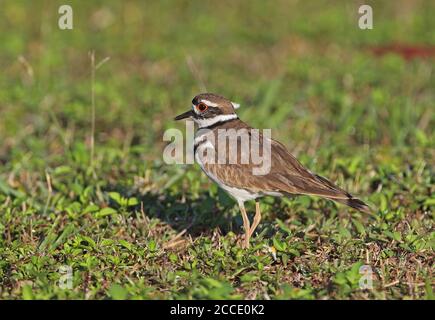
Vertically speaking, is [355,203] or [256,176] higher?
[256,176]

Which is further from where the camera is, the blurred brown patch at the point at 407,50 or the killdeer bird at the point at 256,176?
the blurred brown patch at the point at 407,50

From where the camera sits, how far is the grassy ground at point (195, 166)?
5266 mm

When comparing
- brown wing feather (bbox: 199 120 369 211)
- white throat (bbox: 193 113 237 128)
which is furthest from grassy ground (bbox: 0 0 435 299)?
white throat (bbox: 193 113 237 128)

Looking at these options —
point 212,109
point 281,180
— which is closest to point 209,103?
point 212,109

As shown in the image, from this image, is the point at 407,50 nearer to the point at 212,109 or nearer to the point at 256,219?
the point at 212,109

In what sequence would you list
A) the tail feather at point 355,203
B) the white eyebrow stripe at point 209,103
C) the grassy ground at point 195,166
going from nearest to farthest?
1. the grassy ground at point 195,166
2. the tail feather at point 355,203
3. the white eyebrow stripe at point 209,103

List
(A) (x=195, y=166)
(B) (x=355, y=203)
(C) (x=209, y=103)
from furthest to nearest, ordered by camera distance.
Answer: (A) (x=195, y=166) → (C) (x=209, y=103) → (B) (x=355, y=203)

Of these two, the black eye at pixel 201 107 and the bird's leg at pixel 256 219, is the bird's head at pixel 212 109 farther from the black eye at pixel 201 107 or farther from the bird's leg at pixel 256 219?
the bird's leg at pixel 256 219

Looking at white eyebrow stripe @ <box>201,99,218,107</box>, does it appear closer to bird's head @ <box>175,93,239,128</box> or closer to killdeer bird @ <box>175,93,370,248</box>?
bird's head @ <box>175,93,239,128</box>

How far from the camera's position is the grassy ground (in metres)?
5.27

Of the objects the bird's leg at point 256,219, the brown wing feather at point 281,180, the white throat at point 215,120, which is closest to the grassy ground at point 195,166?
A: the bird's leg at point 256,219

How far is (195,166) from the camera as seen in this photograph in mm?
7203

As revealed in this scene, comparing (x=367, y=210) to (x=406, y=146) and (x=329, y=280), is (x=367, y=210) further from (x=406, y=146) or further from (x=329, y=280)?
(x=406, y=146)
